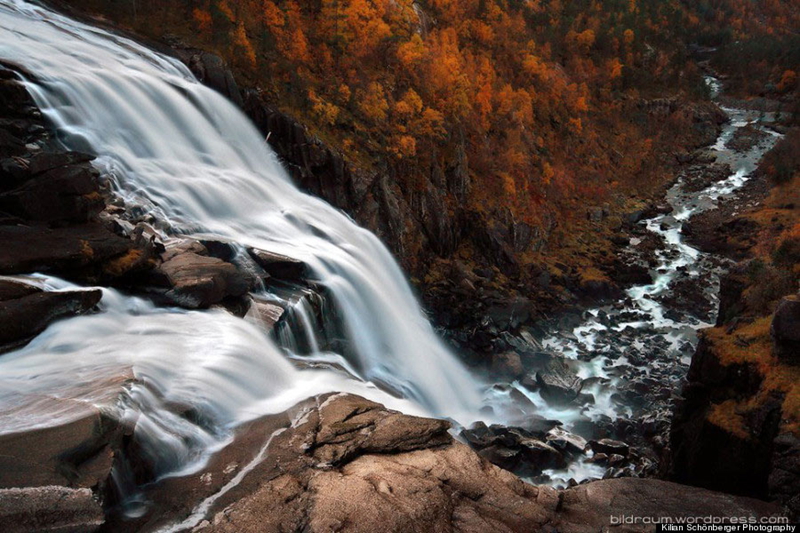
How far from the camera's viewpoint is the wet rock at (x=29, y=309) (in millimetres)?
8922

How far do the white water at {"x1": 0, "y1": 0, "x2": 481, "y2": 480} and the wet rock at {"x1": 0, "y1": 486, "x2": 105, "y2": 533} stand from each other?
1.65 m

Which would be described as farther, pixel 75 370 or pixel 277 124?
pixel 277 124

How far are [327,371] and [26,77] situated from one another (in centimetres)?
1319

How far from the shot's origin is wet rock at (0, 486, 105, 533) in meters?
5.38

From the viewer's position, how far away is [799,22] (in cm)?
10406

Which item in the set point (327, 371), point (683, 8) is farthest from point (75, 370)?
point (683, 8)

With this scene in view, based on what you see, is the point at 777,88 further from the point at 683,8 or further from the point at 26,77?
the point at 26,77

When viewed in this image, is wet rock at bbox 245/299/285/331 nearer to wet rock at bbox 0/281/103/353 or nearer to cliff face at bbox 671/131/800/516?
wet rock at bbox 0/281/103/353

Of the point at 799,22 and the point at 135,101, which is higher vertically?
the point at 799,22

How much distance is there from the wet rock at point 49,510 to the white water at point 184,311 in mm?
1654

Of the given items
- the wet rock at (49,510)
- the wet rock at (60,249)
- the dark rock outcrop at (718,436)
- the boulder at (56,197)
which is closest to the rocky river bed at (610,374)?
the dark rock outcrop at (718,436)

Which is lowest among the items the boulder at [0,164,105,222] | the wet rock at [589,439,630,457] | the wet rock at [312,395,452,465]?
the wet rock at [589,439,630,457]

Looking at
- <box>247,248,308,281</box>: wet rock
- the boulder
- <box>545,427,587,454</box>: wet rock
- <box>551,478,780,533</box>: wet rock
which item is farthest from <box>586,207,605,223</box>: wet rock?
the boulder

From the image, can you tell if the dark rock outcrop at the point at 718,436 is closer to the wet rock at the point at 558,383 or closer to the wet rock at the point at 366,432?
the wet rock at the point at 558,383
